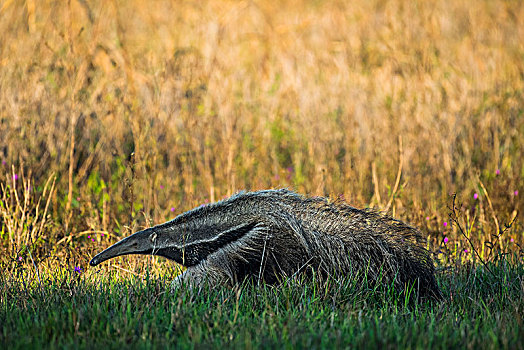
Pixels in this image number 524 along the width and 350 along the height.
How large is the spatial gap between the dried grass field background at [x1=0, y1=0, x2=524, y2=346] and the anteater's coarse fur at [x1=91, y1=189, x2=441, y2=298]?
2.16 feet

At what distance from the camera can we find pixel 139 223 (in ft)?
23.4

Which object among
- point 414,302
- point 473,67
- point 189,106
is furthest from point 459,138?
point 414,302

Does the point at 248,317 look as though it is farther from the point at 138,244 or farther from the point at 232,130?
the point at 232,130

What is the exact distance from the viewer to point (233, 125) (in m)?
7.66

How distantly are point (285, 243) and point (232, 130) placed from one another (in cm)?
313

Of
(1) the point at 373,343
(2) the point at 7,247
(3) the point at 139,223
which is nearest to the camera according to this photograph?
(1) the point at 373,343

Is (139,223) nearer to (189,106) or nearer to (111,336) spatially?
(189,106)

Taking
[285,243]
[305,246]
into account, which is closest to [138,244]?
[285,243]

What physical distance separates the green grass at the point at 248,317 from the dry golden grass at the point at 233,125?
4.63ft

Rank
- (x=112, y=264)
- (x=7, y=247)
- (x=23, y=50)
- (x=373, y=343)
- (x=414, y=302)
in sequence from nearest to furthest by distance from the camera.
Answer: (x=373, y=343), (x=414, y=302), (x=112, y=264), (x=7, y=247), (x=23, y=50)

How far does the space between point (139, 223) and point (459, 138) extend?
4.56 m

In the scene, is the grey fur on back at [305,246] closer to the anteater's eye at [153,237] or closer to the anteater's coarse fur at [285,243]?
the anteater's coarse fur at [285,243]

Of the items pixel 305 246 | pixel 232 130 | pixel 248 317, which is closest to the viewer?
pixel 248 317

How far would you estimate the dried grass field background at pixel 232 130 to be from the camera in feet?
21.1
